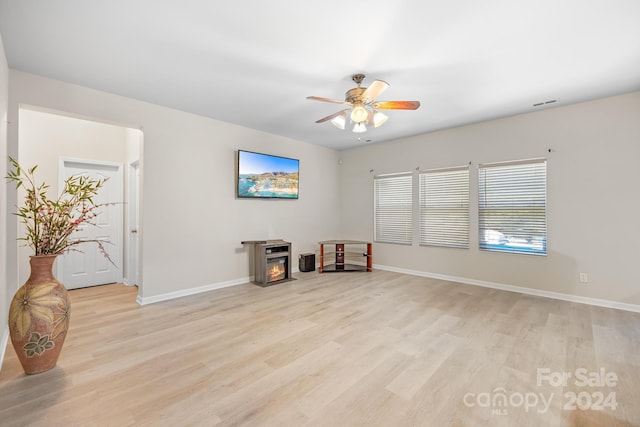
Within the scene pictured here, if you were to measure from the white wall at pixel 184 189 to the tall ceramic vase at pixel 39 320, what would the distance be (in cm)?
118

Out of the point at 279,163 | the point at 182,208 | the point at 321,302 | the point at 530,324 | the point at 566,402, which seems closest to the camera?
the point at 566,402

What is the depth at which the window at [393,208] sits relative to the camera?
5.37 metres

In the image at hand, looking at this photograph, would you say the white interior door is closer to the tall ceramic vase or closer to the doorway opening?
the doorway opening

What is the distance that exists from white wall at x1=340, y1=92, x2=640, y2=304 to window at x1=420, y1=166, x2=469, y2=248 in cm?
14

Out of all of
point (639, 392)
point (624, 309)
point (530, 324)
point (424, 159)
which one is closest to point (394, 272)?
point (424, 159)

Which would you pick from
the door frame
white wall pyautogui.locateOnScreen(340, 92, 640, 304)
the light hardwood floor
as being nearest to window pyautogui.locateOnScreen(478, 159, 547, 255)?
white wall pyautogui.locateOnScreen(340, 92, 640, 304)

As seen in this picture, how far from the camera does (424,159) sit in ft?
16.7

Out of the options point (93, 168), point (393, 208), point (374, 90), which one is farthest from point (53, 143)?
point (393, 208)

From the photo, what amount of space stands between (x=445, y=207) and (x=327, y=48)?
11.6 feet

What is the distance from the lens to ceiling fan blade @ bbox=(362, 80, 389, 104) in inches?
98.0

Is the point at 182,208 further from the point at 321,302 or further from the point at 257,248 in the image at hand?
the point at 321,302

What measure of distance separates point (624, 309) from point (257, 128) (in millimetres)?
5629

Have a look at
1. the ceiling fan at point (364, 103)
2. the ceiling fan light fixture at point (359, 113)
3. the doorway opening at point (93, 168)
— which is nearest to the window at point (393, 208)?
the ceiling fan at point (364, 103)

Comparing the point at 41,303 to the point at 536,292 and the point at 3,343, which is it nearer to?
the point at 3,343
